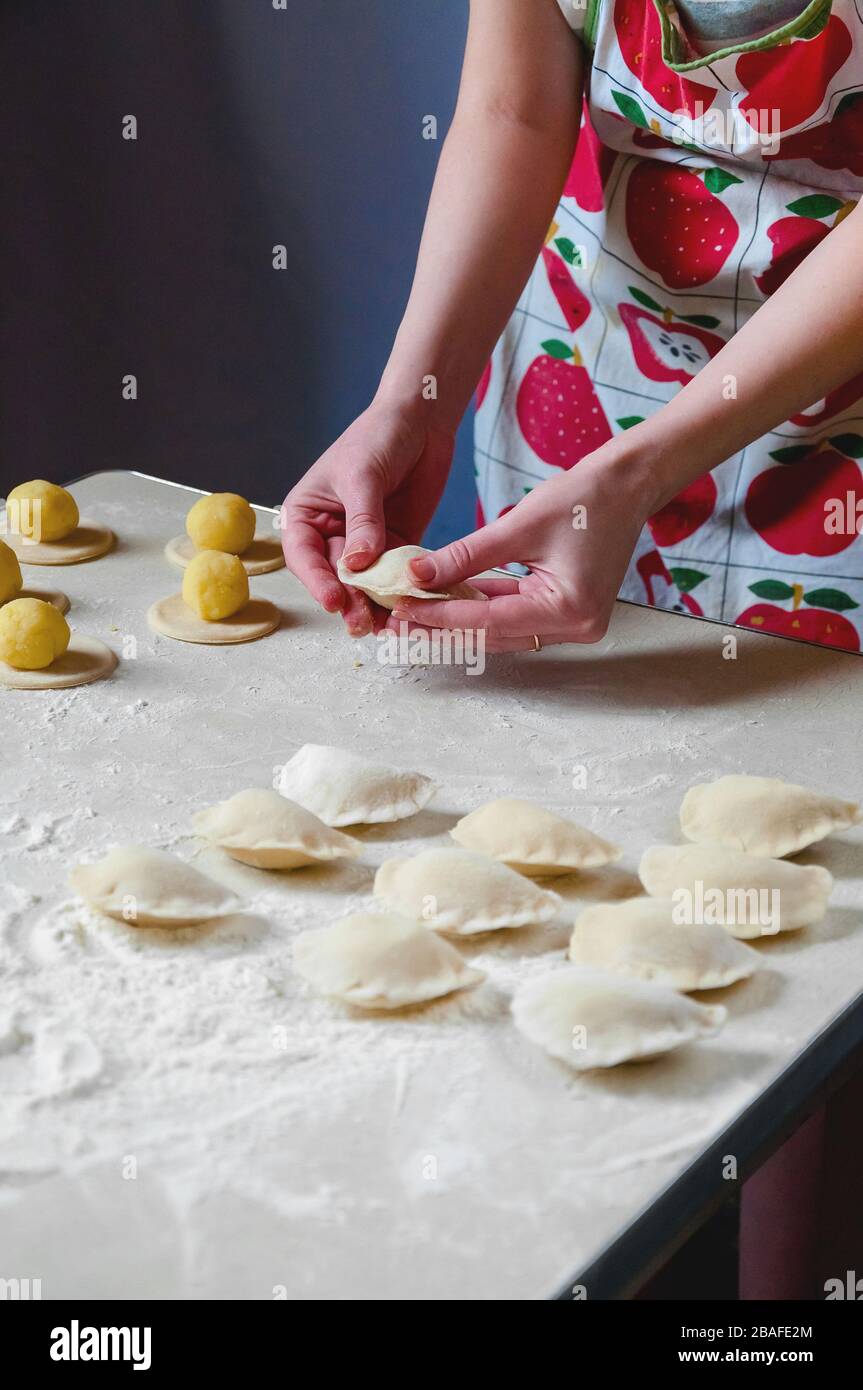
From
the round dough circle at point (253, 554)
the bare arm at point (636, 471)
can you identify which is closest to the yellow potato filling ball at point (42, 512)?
the round dough circle at point (253, 554)

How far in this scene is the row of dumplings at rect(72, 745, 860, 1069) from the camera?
2.78 feet

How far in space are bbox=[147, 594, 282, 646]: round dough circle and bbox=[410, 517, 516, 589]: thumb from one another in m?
0.20

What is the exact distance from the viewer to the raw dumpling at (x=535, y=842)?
1.00 metres

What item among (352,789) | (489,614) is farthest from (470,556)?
(352,789)

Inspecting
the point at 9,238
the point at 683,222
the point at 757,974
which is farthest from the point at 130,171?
the point at 757,974

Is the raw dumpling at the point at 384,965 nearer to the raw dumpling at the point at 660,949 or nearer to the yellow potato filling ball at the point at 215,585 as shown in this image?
the raw dumpling at the point at 660,949

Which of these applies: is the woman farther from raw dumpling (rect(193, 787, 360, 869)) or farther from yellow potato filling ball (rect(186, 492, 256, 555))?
raw dumpling (rect(193, 787, 360, 869))

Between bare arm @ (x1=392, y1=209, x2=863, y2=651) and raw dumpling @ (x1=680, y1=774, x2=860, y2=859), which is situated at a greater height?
bare arm @ (x1=392, y1=209, x2=863, y2=651)

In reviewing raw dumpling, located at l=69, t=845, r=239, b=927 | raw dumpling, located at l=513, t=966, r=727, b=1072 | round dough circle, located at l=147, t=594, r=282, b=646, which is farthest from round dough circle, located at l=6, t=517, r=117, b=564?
raw dumpling, located at l=513, t=966, r=727, b=1072

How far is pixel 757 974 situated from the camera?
911mm

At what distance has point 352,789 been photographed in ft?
3.54

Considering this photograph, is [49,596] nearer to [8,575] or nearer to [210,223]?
[8,575]

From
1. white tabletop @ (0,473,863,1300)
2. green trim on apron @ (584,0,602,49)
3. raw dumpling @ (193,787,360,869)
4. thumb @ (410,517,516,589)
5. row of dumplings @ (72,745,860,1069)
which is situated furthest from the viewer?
green trim on apron @ (584,0,602,49)

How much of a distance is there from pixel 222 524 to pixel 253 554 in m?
0.06
